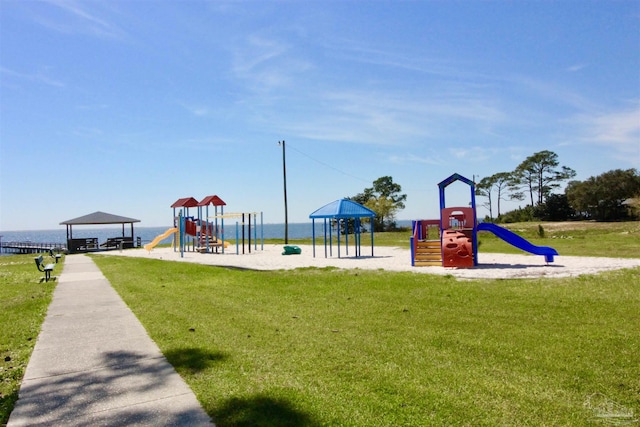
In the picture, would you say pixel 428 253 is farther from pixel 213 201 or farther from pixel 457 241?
pixel 213 201

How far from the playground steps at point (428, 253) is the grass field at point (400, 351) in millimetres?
6798

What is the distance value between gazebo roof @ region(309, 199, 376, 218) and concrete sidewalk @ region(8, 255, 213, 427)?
55.1 feet

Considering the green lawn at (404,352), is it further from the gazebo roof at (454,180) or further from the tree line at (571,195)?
the tree line at (571,195)

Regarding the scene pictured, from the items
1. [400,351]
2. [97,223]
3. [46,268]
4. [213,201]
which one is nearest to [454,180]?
[400,351]

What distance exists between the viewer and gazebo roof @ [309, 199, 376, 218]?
23883 mm

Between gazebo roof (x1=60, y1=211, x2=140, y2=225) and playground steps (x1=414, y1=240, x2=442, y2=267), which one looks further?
gazebo roof (x1=60, y1=211, x2=140, y2=225)

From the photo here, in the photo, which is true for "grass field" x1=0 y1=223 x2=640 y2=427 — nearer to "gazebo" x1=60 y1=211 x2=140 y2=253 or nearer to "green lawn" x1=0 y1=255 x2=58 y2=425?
"green lawn" x1=0 y1=255 x2=58 y2=425

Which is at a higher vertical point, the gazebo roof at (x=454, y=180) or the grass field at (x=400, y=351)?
the gazebo roof at (x=454, y=180)

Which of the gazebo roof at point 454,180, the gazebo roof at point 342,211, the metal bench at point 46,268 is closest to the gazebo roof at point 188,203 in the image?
the gazebo roof at point 342,211

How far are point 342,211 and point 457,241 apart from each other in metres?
8.76

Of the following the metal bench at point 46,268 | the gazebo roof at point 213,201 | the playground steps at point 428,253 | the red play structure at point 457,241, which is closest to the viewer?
the metal bench at point 46,268

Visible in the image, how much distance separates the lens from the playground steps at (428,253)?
17.5 metres

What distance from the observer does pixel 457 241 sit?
644 inches

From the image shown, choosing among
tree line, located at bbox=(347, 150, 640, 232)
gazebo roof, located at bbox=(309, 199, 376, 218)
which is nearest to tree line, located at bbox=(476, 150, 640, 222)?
tree line, located at bbox=(347, 150, 640, 232)
